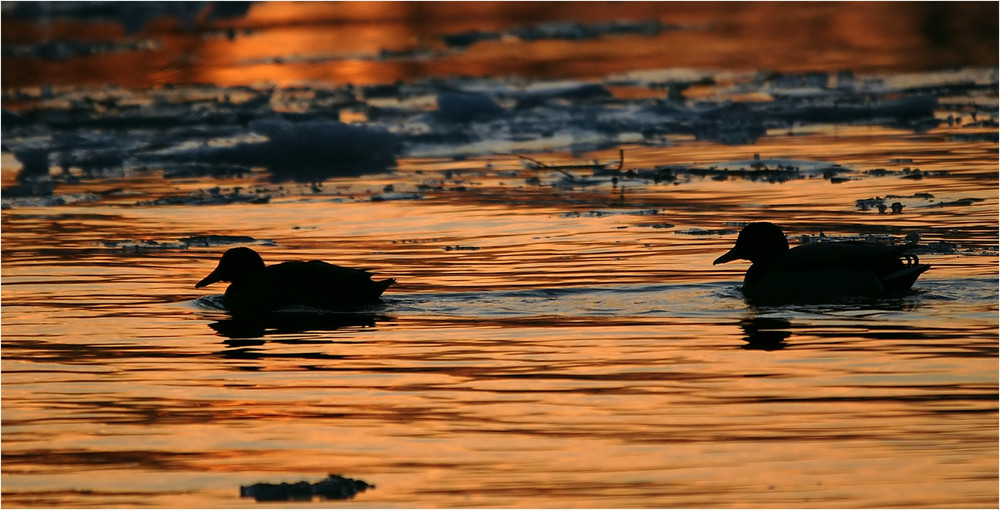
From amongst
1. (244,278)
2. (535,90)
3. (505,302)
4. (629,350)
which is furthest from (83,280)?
(535,90)

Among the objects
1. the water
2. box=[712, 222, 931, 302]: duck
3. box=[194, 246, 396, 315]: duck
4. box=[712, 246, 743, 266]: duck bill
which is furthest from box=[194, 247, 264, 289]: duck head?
box=[712, 222, 931, 302]: duck

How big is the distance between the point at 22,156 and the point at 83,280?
815cm

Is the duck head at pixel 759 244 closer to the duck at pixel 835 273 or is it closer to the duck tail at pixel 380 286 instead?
the duck at pixel 835 273

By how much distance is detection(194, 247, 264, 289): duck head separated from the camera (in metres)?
12.3

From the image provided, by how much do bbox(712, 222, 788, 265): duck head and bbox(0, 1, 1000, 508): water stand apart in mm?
336

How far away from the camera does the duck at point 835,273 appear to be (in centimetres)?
1119

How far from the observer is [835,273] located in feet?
37.1

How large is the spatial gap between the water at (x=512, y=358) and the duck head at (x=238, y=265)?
0.32 m

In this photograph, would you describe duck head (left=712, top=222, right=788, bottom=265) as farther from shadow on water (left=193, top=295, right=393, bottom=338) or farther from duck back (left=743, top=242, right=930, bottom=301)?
shadow on water (left=193, top=295, right=393, bottom=338)

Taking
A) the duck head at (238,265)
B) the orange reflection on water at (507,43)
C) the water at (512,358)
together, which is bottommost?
the water at (512,358)

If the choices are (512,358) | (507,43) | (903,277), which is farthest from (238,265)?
(507,43)

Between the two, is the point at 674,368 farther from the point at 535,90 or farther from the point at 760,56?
the point at 760,56

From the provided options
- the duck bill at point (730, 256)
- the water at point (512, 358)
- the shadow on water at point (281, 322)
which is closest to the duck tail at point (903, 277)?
the water at point (512, 358)

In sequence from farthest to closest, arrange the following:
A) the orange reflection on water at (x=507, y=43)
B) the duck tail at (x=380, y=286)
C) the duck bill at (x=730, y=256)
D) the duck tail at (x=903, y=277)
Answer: the orange reflection on water at (x=507, y=43) < the duck bill at (x=730, y=256) < the duck tail at (x=380, y=286) < the duck tail at (x=903, y=277)
